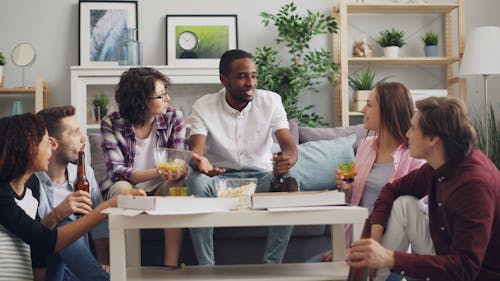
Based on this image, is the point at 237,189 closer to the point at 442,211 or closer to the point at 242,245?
the point at 442,211

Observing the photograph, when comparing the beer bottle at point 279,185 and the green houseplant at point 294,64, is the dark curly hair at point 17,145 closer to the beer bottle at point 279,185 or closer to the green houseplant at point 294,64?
the beer bottle at point 279,185

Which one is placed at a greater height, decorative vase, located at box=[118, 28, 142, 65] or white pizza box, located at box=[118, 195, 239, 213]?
decorative vase, located at box=[118, 28, 142, 65]

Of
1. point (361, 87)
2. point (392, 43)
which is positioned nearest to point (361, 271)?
point (361, 87)

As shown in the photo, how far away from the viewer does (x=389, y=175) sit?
269 centimetres

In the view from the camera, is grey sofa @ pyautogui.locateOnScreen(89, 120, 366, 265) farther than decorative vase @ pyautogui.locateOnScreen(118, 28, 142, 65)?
No

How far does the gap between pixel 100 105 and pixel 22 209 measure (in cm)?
312

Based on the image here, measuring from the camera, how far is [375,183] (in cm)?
270

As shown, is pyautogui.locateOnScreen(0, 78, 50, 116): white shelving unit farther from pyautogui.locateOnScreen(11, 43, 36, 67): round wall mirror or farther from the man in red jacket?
the man in red jacket

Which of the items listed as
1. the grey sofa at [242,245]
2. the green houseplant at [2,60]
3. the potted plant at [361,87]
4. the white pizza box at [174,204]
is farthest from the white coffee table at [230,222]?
the green houseplant at [2,60]

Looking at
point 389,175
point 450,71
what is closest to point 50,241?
point 389,175

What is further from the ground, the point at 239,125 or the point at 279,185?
the point at 239,125

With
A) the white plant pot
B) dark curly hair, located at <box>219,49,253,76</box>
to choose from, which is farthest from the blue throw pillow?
the white plant pot

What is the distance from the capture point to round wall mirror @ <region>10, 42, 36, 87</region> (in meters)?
5.13

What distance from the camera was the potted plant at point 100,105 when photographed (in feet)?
17.0
